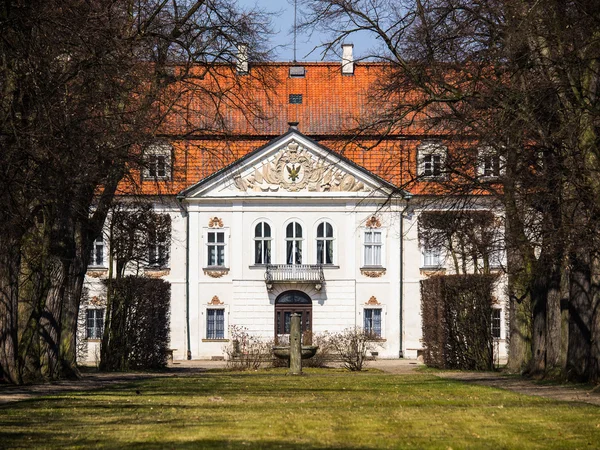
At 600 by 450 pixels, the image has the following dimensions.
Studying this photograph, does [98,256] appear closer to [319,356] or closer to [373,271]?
[373,271]

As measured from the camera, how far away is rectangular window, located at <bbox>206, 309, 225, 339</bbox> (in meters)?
48.0

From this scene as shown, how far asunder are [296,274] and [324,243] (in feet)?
5.75

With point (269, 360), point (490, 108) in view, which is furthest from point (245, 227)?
point (490, 108)

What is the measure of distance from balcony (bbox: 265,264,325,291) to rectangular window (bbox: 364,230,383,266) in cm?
207

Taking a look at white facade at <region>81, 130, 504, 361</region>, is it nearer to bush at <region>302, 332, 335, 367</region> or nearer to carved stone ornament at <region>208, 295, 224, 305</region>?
carved stone ornament at <region>208, 295, 224, 305</region>

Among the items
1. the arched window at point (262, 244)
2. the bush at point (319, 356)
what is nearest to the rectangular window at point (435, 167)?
the bush at point (319, 356)

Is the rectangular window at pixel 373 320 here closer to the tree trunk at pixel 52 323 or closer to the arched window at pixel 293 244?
the arched window at pixel 293 244

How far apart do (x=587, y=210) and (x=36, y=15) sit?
885 cm

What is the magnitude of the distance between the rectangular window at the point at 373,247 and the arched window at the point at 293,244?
2.74m

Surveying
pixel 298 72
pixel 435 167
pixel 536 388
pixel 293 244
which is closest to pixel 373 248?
pixel 293 244

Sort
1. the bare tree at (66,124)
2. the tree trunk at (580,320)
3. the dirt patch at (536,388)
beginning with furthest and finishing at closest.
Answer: the tree trunk at (580,320) → the dirt patch at (536,388) → the bare tree at (66,124)

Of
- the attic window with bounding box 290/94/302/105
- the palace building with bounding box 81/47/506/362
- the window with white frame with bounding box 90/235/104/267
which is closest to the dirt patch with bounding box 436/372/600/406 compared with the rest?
the palace building with bounding box 81/47/506/362

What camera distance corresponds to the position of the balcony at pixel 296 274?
48.0 meters

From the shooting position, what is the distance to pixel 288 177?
48.7 m
